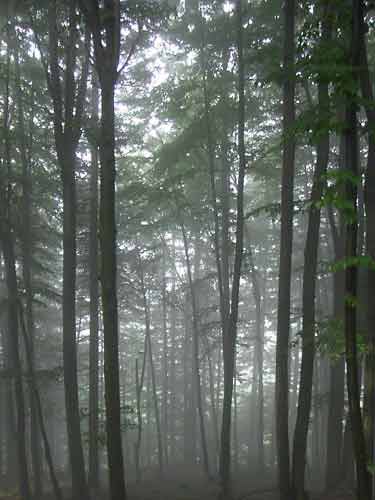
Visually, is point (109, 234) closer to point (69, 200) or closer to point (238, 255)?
point (69, 200)

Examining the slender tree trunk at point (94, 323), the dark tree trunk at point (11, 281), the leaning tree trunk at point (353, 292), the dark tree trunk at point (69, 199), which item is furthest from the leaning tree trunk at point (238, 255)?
the leaning tree trunk at point (353, 292)

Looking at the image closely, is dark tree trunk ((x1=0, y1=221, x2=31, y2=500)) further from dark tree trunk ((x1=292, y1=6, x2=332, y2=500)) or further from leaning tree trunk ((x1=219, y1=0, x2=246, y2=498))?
dark tree trunk ((x1=292, y1=6, x2=332, y2=500))

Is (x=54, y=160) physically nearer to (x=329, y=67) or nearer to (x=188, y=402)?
(x=329, y=67)

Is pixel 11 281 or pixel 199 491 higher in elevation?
pixel 11 281

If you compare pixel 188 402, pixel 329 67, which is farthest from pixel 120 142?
pixel 188 402

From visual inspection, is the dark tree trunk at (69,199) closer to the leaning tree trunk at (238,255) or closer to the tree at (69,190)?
the tree at (69,190)

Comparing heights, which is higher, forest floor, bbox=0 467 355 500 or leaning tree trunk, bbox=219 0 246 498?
leaning tree trunk, bbox=219 0 246 498

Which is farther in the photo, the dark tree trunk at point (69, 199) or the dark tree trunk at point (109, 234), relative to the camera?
the dark tree trunk at point (69, 199)

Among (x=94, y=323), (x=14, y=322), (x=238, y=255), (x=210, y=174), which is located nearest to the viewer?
(x=14, y=322)

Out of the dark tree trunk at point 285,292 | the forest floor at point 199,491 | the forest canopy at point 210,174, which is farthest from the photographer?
the forest floor at point 199,491

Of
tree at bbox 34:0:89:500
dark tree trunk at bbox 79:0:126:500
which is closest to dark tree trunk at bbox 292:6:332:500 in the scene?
dark tree trunk at bbox 79:0:126:500

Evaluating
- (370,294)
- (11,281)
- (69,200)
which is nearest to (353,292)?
(370,294)

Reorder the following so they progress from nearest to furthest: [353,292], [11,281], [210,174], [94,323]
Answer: [353,292] < [11,281] < [210,174] < [94,323]

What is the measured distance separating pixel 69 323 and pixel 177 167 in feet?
23.2
